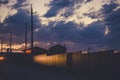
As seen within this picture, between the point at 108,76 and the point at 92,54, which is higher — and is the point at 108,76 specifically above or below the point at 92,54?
below

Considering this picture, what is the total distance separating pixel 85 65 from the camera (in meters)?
29.3

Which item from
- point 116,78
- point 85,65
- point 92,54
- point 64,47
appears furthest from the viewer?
point 64,47

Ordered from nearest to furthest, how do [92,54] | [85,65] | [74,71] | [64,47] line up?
[92,54], [85,65], [74,71], [64,47]

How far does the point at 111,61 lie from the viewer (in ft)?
78.2

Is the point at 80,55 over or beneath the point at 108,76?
over

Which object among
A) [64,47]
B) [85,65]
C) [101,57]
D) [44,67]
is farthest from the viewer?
[64,47]

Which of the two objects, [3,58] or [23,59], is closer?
[23,59]

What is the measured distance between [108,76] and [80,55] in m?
7.31

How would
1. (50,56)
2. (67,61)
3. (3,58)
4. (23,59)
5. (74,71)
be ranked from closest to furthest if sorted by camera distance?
1. (74,71)
2. (67,61)
3. (50,56)
4. (23,59)
5. (3,58)

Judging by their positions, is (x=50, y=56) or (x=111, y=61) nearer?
(x=111, y=61)

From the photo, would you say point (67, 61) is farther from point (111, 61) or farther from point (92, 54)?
point (111, 61)

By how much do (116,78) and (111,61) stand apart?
1.77 m

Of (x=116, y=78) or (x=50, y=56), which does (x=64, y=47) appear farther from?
(x=116, y=78)

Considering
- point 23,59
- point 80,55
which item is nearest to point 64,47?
point 23,59
